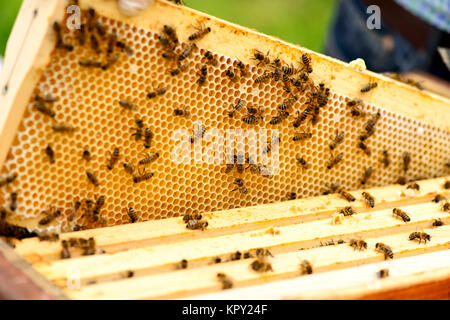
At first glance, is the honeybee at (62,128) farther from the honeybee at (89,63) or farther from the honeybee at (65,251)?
the honeybee at (65,251)

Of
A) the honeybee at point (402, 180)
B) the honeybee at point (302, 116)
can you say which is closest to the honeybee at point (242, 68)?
the honeybee at point (302, 116)

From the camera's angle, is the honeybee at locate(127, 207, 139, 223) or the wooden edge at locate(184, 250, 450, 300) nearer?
the wooden edge at locate(184, 250, 450, 300)

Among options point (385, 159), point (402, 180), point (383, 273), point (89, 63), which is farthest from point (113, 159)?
point (402, 180)

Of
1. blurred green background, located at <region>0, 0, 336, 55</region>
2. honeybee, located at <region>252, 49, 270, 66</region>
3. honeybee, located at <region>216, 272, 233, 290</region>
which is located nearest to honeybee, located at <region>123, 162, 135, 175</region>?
honeybee, located at <region>216, 272, 233, 290</region>

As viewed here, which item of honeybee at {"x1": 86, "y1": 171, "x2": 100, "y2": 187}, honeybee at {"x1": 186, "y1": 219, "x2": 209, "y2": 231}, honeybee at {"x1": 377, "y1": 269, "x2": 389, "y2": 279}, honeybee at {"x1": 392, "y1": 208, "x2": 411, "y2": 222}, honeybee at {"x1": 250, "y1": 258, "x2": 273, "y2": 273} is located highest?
honeybee at {"x1": 86, "y1": 171, "x2": 100, "y2": 187}

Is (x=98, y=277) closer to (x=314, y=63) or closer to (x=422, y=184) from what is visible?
(x=314, y=63)

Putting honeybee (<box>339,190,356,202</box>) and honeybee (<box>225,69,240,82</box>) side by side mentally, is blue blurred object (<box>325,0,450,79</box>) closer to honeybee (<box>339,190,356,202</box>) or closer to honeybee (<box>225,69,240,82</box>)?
honeybee (<box>339,190,356,202</box>)

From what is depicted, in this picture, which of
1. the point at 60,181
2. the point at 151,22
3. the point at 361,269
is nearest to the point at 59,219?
the point at 60,181
